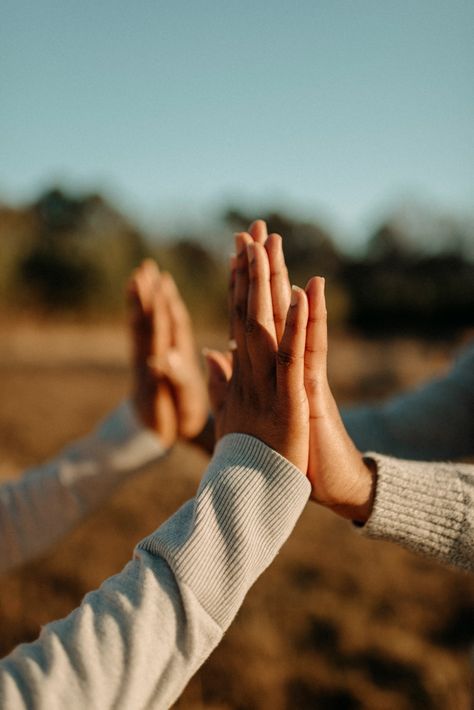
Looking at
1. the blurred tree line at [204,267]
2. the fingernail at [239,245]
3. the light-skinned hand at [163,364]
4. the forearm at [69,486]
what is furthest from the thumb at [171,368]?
the blurred tree line at [204,267]

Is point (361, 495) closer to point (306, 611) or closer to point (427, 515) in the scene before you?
point (427, 515)

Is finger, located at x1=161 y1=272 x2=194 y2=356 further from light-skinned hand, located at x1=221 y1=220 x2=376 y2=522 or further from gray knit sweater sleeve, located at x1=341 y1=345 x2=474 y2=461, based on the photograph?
light-skinned hand, located at x1=221 y1=220 x2=376 y2=522

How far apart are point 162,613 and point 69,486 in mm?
686

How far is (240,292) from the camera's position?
856 mm

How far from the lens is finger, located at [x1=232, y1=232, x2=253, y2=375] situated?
0.84m

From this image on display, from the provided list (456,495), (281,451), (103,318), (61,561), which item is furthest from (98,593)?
(103,318)

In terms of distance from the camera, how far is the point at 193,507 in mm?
631

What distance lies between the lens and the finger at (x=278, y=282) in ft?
2.52

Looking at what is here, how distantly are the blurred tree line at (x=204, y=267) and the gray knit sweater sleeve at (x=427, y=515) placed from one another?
35.3 ft

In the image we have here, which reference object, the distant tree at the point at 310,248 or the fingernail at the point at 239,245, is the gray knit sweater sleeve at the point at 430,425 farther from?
the distant tree at the point at 310,248

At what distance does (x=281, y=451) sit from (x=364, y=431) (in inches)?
14.8

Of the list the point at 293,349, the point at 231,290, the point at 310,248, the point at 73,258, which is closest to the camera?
the point at 293,349

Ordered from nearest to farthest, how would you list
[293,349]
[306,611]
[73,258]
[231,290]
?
[293,349], [231,290], [306,611], [73,258]

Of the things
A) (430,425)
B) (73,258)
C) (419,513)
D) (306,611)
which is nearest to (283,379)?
(419,513)
